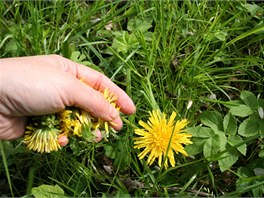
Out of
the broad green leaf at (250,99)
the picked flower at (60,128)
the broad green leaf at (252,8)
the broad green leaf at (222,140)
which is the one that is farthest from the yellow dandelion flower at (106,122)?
the broad green leaf at (252,8)

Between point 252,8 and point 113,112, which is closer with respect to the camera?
point 113,112

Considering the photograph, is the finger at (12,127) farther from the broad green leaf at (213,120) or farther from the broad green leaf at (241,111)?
the broad green leaf at (241,111)

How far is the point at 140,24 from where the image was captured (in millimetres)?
2133

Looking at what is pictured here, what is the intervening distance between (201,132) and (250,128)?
0.19m

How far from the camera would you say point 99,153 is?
6.57ft

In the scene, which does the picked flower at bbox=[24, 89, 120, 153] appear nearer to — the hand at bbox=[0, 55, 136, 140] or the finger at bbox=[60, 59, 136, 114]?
the hand at bbox=[0, 55, 136, 140]

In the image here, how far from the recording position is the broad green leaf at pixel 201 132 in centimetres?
180

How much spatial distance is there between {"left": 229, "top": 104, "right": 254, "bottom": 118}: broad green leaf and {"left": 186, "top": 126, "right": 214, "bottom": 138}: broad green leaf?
5.1 inches

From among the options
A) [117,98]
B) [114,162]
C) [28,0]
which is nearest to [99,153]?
[114,162]

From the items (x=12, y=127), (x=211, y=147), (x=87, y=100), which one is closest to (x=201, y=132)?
(x=211, y=147)

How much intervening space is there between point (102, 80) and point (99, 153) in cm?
34

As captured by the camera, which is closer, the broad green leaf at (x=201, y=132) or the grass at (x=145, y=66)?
the broad green leaf at (x=201, y=132)

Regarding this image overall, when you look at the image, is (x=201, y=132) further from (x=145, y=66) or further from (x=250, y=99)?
(x=145, y=66)

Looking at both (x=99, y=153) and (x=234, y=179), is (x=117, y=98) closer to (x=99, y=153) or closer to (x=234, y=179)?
(x=99, y=153)
